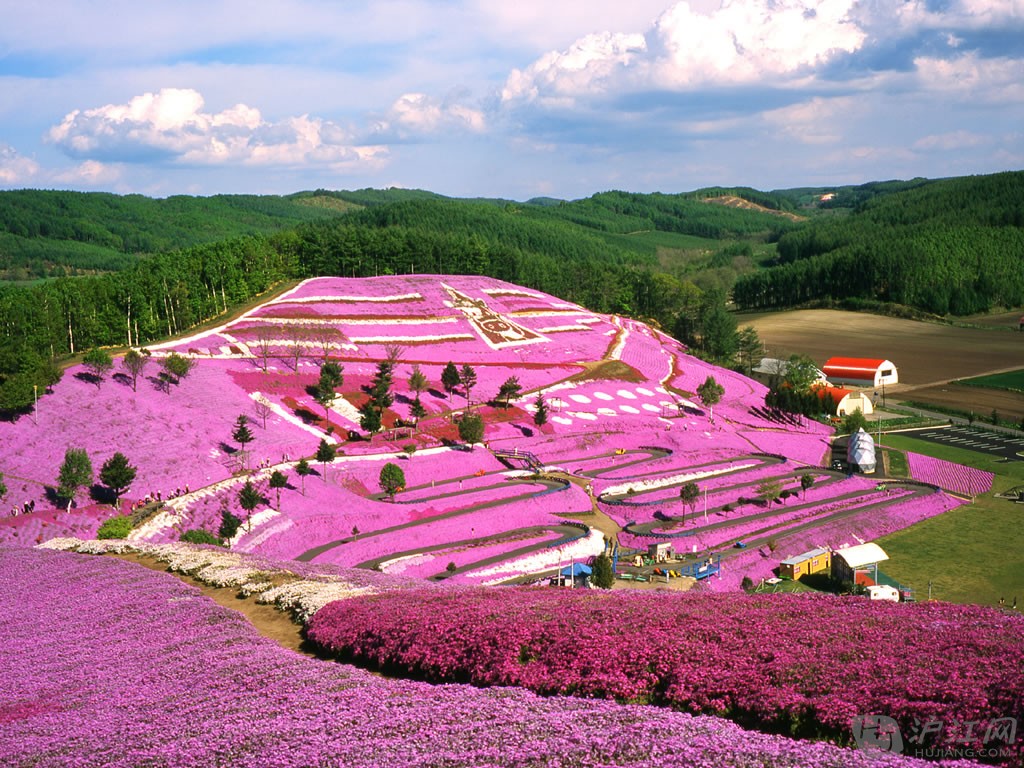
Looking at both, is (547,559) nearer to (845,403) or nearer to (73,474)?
(73,474)

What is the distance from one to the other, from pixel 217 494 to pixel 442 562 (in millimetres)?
17841

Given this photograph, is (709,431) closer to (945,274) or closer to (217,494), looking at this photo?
(217,494)

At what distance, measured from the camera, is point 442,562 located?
177 ft

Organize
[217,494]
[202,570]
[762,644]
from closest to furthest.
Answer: [762,644]
[202,570]
[217,494]

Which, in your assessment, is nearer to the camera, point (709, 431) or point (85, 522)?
point (85, 522)

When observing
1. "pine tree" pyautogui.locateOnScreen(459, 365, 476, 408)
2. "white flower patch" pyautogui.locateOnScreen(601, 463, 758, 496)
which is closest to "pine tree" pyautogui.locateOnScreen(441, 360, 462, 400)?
"pine tree" pyautogui.locateOnScreen(459, 365, 476, 408)

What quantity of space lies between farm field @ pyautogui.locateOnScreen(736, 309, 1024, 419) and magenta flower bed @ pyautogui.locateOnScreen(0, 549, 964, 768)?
329ft

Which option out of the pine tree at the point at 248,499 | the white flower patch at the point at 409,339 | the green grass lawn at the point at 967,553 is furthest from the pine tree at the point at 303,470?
the green grass lawn at the point at 967,553

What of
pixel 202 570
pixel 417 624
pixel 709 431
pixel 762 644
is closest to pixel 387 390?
Answer: pixel 709 431

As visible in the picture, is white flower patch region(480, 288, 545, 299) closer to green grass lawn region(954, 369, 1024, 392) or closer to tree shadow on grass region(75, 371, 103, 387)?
green grass lawn region(954, 369, 1024, 392)

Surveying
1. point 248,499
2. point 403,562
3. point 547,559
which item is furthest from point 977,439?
point 248,499

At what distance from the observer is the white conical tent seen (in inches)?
3184

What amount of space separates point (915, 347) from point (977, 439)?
207ft

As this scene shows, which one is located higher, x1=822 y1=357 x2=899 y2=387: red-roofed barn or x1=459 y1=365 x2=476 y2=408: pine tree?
x1=459 y1=365 x2=476 y2=408: pine tree
